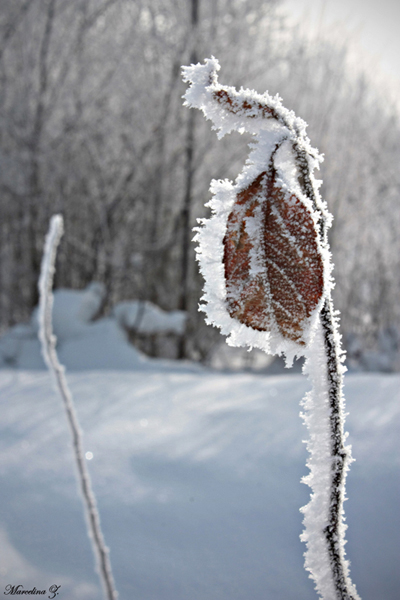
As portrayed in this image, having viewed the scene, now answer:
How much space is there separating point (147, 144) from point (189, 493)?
127 inches

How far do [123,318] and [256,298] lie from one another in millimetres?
3238

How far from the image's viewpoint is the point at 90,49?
12.4 ft

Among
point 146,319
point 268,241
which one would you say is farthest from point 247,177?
point 146,319

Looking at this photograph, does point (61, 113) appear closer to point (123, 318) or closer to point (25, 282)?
point (25, 282)

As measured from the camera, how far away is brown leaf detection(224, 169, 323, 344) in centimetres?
29

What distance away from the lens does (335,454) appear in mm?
333

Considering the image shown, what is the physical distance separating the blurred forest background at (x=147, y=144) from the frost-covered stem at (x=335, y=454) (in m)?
3.37

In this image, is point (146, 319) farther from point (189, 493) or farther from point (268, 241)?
point (268, 241)

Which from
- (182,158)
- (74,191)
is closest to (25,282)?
(74,191)

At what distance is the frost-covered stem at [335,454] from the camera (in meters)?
0.32

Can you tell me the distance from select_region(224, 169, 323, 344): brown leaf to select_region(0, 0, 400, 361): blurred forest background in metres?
3.36
